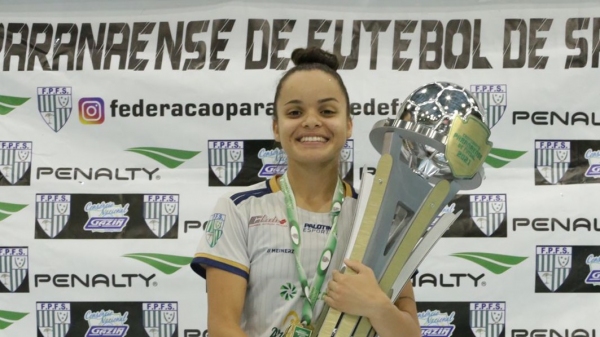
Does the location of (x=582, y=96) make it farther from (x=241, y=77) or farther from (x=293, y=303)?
(x=293, y=303)

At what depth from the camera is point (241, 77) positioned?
9.45 ft

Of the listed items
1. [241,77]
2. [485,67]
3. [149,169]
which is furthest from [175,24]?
[485,67]

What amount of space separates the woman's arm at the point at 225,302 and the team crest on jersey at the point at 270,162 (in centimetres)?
128

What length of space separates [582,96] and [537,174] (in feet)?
1.12

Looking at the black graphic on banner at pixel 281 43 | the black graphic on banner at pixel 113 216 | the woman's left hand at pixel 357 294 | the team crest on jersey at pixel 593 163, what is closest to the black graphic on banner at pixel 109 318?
the black graphic on banner at pixel 113 216

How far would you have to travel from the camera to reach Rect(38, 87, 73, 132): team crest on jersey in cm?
291

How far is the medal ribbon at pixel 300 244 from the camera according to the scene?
5.26 ft

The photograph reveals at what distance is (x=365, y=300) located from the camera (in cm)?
151

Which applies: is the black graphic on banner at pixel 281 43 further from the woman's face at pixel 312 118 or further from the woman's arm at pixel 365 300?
the woman's arm at pixel 365 300

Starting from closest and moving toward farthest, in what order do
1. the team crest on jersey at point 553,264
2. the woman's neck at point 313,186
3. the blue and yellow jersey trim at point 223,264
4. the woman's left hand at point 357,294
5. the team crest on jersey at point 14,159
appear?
1. the woman's left hand at point 357,294
2. the blue and yellow jersey trim at point 223,264
3. the woman's neck at point 313,186
4. the team crest on jersey at point 553,264
5. the team crest on jersey at point 14,159

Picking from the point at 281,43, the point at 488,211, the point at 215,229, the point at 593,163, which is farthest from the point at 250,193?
the point at 593,163

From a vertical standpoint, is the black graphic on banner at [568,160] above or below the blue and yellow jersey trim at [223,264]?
above

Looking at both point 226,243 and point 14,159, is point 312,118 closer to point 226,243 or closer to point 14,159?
point 226,243

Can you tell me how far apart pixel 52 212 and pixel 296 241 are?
1.58 meters
